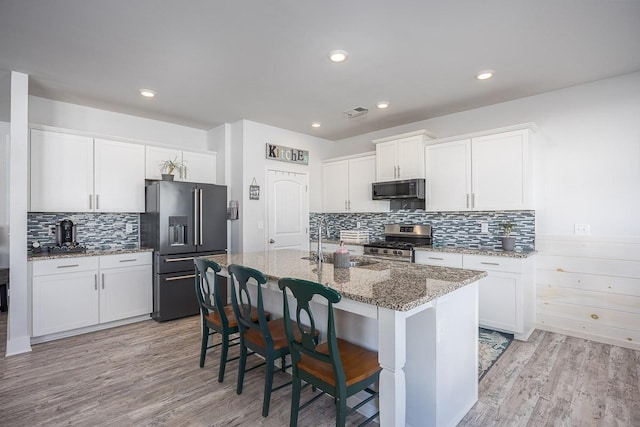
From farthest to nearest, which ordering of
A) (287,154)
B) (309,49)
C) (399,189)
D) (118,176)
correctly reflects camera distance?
(287,154) < (399,189) < (118,176) < (309,49)

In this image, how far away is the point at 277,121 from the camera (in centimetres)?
464

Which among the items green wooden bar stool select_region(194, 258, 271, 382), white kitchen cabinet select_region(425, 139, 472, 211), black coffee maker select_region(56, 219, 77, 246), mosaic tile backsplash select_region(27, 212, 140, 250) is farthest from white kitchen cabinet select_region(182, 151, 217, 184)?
white kitchen cabinet select_region(425, 139, 472, 211)

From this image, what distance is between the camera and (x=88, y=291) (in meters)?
3.54

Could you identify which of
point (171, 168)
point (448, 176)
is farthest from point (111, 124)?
point (448, 176)

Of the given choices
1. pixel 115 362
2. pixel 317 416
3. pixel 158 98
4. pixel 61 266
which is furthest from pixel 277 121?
pixel 317 416

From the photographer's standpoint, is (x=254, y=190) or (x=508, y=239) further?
(x=254, y=190)

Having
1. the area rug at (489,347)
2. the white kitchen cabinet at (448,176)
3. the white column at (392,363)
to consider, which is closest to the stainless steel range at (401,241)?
the white kitchen cabinet at (448,176)

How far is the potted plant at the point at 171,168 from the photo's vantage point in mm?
4117

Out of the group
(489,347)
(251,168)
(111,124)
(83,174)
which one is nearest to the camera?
(489,347)

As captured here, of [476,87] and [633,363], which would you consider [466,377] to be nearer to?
[633,363]

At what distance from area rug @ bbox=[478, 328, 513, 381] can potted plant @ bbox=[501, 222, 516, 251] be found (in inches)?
36.9

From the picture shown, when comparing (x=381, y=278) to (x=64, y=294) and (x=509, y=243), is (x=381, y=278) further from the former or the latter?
(x=64, y=294)

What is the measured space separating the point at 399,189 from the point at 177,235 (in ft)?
9.72

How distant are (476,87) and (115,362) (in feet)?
14.5
